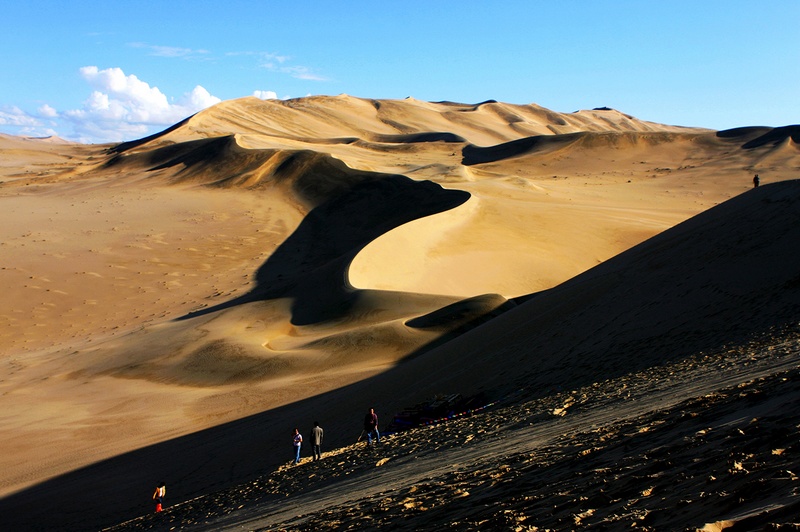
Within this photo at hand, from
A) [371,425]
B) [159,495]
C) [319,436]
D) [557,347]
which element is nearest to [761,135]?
[557,347]

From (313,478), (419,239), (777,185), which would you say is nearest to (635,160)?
(419,239)

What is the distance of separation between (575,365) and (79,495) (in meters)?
7.63

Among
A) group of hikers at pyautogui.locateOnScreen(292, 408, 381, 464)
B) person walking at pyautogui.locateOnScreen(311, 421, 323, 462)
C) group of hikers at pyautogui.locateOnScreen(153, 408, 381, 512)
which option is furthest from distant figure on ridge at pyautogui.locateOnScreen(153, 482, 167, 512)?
person walking at pyautogui.locateOnScreen(311, 421, 323, 462)

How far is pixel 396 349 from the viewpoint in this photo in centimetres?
1791

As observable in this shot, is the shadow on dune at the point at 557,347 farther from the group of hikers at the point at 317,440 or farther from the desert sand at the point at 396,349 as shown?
the group of hikers at the point at 317,440

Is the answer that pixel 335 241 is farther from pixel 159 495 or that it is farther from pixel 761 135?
pixel 761 135

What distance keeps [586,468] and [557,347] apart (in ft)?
24.6

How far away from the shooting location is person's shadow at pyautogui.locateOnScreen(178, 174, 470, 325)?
23.8m

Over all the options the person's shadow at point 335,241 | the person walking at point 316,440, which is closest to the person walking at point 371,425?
the person walking at point 316,440

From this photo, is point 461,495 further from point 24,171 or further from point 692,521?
point 24,171

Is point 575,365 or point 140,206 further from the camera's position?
point 140,206

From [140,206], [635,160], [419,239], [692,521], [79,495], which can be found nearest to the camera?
[692,521]

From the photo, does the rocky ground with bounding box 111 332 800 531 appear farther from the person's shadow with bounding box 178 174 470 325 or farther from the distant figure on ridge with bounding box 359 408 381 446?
the person's shadow with bounding box 178 174 470 325

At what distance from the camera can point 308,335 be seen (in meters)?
20.9
